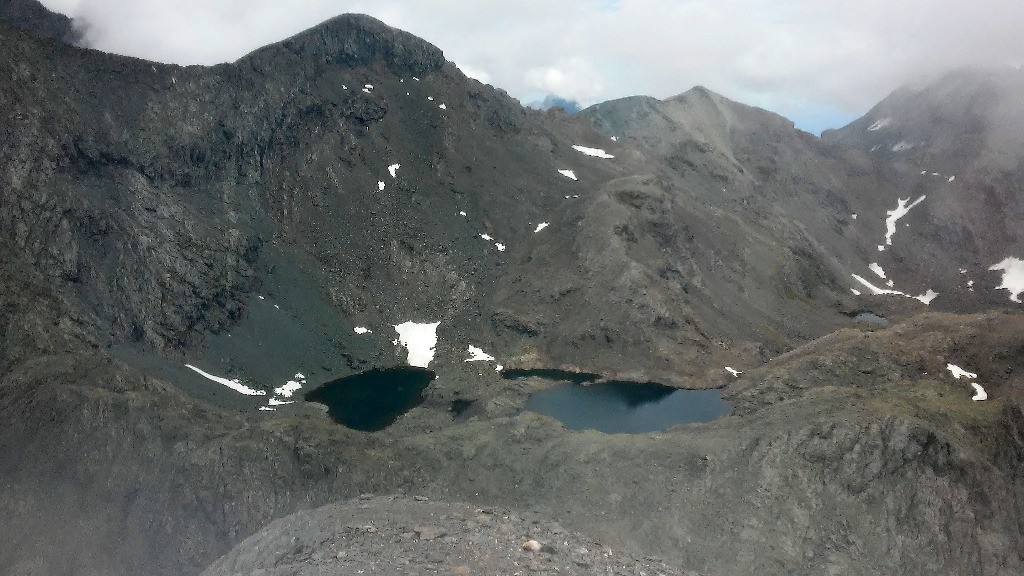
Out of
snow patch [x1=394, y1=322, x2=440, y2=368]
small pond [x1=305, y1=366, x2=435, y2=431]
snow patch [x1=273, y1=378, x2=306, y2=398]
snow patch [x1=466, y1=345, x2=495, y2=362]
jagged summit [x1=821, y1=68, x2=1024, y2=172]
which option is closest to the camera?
small pond [x1=305, y1=366, x2=435, y2=431]

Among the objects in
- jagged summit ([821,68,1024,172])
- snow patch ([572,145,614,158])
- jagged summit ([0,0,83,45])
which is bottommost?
snow patch ([572,145,614,158])

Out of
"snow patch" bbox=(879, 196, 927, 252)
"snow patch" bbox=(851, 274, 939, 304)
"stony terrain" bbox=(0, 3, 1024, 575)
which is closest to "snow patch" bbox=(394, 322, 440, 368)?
"stony terrain" bbox=(0, 3, 1024, 575)

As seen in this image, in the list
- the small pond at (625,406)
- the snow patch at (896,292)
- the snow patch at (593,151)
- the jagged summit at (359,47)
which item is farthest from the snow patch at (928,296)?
the jagged summit at (359,47)

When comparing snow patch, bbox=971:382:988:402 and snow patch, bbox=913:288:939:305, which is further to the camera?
snow patch, bbox=913:288:939:305

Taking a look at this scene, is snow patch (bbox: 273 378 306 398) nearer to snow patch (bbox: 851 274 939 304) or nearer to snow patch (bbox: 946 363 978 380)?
snow patch (bbox: 946 363 978 380)

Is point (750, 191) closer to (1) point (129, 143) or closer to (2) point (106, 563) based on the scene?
(1) point (129, 143)
